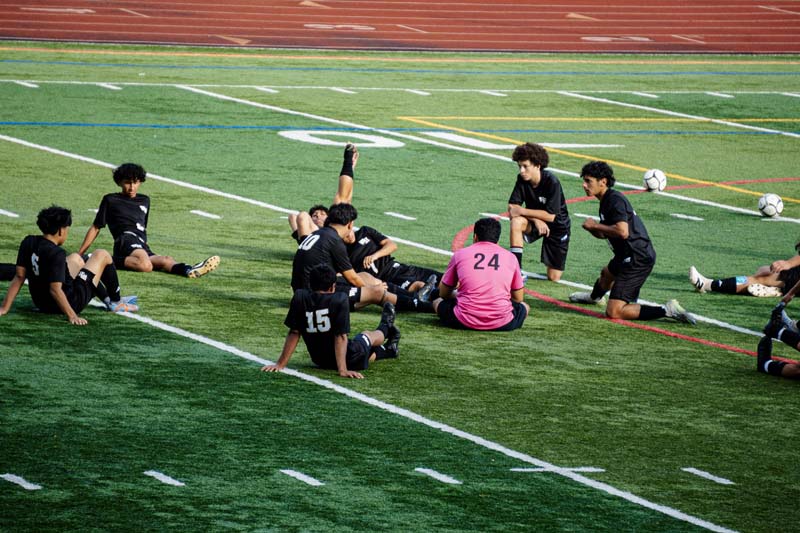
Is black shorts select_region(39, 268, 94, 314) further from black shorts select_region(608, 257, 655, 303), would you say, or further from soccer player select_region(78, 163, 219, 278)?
black shorts select_region(608, 257, 655, 303)

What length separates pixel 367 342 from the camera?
11.9 meters

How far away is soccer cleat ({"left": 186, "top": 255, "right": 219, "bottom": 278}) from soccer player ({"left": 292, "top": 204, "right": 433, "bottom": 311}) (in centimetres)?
178

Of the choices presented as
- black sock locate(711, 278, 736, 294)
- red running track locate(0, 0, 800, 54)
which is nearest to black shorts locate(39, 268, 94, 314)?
black sock locate(711, 278, 736, 294)

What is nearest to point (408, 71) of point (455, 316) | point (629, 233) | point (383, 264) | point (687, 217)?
point (687, 217)

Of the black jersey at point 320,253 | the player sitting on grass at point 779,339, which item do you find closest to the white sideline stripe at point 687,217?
the player sitting on grass at point 779,339

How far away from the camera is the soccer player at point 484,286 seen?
13.3m

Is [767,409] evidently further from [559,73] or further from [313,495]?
[559,73]

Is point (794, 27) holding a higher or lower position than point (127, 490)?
higher

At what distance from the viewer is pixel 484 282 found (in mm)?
13336

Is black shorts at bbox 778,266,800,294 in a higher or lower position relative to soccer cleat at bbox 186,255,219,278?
higher

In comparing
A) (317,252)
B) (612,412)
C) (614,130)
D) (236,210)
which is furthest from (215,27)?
(612,412)

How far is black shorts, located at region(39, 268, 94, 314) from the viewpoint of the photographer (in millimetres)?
13188

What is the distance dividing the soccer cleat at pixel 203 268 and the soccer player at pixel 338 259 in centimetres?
178

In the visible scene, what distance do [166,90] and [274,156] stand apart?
6796 millimetres
